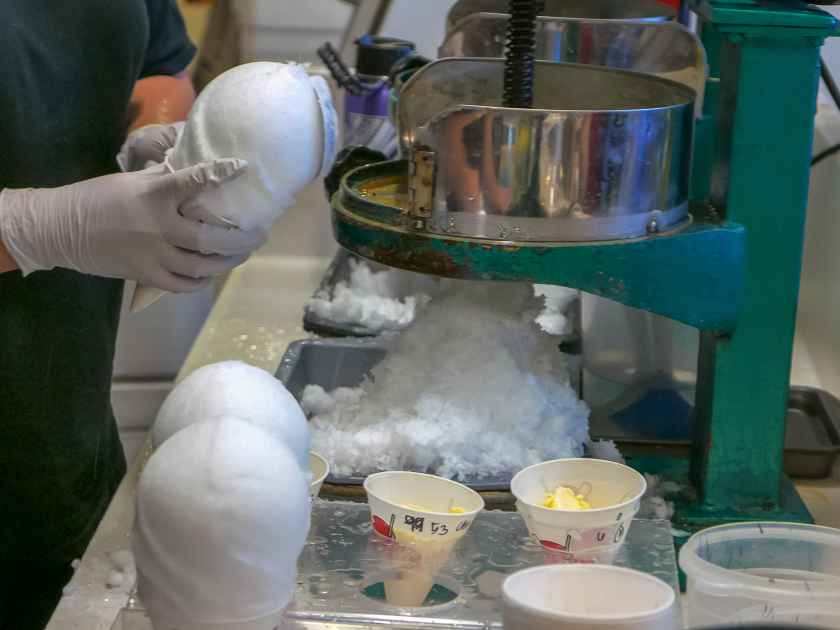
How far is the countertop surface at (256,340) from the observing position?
1.11 metres

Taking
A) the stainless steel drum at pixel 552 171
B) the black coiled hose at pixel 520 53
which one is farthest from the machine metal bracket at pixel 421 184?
Answer: the black coiled hose at pixel 520 53

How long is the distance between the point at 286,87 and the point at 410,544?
1.37 ft

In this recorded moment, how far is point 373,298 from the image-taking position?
5.93ft

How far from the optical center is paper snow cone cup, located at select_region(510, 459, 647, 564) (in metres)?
0.93

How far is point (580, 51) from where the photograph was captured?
4.86 feet

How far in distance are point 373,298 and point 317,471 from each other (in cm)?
76

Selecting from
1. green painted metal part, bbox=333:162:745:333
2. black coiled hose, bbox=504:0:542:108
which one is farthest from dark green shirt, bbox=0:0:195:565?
black coiled hose, bbox=504:0:542:108

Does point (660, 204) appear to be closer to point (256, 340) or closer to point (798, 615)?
point (798, 615)

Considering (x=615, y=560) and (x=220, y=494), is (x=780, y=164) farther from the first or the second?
(x=220, y=494)

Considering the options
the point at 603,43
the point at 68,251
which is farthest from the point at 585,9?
the point at 68,251

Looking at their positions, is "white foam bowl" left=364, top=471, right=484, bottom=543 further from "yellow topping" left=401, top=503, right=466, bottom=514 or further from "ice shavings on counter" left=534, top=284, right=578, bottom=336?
"ice shavings on counter" left=534, top=284, right=578, bottom=336

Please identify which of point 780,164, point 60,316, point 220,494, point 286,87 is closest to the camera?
point 220,494

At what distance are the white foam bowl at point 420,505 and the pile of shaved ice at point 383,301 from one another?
678mm

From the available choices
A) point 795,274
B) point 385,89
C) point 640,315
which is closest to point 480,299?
point 795,274
